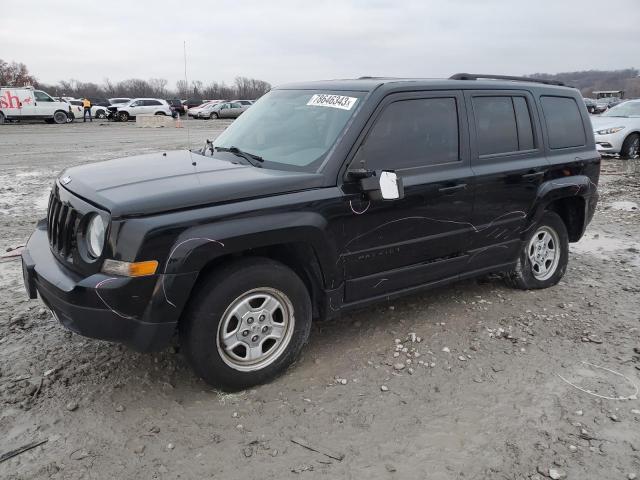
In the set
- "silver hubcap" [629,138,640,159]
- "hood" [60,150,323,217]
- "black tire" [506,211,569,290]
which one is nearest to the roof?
"hood" [60,150,323,217]

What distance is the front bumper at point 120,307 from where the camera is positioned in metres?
2.83

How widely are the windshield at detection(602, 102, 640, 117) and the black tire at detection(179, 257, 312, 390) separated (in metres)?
14.6

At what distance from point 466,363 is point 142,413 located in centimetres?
216

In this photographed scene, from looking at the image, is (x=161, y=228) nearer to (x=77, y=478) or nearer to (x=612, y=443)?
(x=77, y=478)

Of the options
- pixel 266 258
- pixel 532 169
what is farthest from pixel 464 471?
pixel 532 169

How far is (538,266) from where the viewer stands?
5121 mm

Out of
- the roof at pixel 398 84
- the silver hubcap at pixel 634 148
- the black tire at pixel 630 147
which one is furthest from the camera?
the silver hubcap at pixel 634 148

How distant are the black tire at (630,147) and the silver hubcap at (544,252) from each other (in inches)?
422

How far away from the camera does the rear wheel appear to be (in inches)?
1203

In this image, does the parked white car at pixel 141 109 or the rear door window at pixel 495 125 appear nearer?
the rear door window at pixel 495 125

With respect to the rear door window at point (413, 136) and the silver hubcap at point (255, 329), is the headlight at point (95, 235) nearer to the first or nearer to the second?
the silver hubcap at point (255, 329)

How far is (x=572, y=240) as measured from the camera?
5375mm

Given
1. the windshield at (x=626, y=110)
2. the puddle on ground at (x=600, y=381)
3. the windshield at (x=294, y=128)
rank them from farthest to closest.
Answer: the windshield at (x=626, y=110) → the windshield at (x=294, y=128) → the puddle on ground at (x=600, y=381)

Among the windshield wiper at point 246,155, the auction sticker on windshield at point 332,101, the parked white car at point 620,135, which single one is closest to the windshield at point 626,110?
the parked white car at point 620,135
